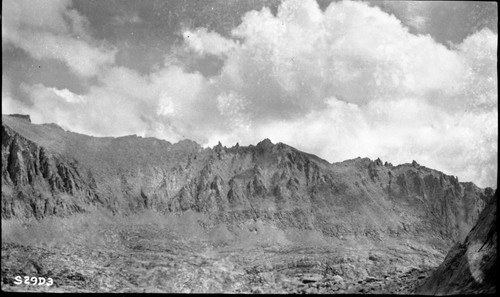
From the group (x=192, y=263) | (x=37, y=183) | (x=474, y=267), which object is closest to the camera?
(x=474, y=267)

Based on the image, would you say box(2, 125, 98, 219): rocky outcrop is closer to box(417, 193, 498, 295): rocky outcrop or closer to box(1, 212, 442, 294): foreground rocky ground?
box(1, 212, 442, 294): foreground rocky ground

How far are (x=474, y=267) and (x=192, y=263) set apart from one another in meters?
120

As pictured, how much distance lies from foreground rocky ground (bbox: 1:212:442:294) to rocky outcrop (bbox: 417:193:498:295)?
58.9 metres

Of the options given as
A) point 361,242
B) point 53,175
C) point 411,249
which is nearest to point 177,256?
point 53,175

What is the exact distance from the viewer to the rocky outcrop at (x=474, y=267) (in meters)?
38.6

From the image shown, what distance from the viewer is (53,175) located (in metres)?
182

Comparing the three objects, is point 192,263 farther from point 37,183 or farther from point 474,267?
point 474,267

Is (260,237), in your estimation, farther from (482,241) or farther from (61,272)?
(482,241)

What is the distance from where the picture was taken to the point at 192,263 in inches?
6142

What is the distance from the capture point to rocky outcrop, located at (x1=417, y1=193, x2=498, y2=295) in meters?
38.6

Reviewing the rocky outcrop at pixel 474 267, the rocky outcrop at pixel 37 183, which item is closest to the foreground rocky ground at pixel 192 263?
the rocky outcrop at pixel 37 183

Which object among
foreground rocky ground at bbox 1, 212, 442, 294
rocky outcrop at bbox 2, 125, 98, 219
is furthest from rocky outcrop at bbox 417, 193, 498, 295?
rocky outcrop at bbox 2, 125, 98, 219

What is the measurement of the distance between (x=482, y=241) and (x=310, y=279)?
101 meters

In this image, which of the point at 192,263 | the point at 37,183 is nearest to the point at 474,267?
the point at 192,263
